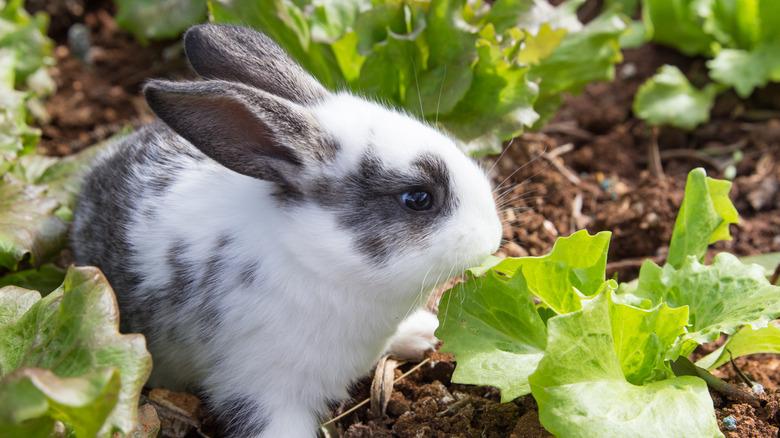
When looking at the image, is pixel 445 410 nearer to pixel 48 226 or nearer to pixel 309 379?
pixel 309 379

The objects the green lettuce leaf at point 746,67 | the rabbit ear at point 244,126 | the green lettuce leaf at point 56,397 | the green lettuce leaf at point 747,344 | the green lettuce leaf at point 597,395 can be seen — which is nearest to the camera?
the green lettuce leaf at point 56,397

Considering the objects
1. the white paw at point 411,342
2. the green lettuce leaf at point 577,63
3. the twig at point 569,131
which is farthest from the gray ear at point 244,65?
the twig at point 569,131

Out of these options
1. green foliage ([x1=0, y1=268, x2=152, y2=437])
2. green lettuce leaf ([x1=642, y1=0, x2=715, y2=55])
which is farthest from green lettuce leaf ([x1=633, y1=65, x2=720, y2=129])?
green foliage ([x1=0, y1=268, x2=152, y2=437])

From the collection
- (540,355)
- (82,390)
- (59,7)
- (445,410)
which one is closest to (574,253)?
(540,355)

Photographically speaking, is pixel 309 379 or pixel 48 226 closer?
pixel 309 379

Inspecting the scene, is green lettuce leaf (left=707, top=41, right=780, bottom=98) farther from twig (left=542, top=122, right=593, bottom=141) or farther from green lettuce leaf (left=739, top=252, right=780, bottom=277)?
green lettuce leaf (left=739, top=252, right=780, bottom=277)

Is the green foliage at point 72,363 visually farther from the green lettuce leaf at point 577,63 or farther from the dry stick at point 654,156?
the dry stick at point 654,156
